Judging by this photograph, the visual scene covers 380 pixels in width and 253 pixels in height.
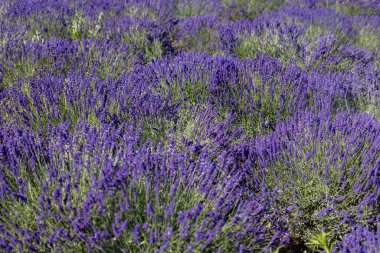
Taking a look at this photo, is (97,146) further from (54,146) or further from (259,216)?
(259,216)

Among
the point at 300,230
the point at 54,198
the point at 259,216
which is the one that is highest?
the point at 54,198

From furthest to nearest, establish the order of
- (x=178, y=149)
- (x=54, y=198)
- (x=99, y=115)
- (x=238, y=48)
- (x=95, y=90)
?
(x=238, y=48)
(x=95, y=90)
(x=99, y=115)
(x=178, y=149)
(x=54, y=198)

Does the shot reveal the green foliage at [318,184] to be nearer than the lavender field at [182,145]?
No

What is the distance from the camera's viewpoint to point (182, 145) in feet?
8.36

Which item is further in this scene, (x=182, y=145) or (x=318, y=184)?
(x=182, y=145)

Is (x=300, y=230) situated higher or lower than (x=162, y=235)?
lower

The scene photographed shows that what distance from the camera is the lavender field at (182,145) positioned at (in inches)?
74.1

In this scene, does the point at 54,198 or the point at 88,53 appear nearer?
the point at 54,198

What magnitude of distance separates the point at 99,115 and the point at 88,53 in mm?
1404

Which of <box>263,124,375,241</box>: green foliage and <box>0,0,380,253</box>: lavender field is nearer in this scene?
<box>0,0,380,253</box>: lavender field

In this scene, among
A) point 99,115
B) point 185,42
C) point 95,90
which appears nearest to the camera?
point 99,115

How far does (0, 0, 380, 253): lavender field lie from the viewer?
6.17ft

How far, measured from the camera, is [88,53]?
388 centimetres

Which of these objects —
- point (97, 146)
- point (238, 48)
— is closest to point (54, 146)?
point (97, 146)
